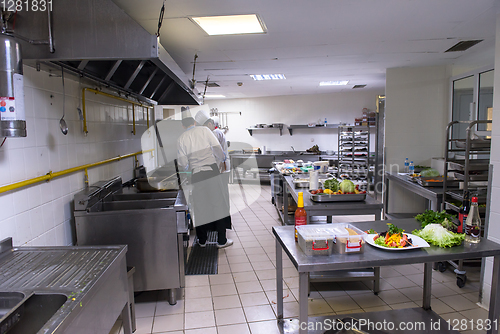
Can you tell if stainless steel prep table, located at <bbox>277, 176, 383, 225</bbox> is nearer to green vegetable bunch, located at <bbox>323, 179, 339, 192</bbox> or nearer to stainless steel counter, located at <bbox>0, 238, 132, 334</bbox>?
green vegetable bunch, located at <bbox>323, 179, 339, 192</bbox>

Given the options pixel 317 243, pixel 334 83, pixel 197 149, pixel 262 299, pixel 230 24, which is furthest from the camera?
pixel 334 83

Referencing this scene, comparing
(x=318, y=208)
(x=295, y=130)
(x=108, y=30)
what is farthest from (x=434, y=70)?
(x=108, y=30)

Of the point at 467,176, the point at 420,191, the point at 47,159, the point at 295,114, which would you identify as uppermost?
the point at 295,114

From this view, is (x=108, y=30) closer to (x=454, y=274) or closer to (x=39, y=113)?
(x=39, y=113)

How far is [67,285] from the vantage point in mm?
1401

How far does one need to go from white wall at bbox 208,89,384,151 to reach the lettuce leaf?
6832 millimetres

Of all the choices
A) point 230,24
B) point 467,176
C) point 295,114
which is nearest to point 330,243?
point 467,176

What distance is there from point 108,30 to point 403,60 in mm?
4017

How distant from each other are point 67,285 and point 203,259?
232cm

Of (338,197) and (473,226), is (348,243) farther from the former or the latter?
(338,197)

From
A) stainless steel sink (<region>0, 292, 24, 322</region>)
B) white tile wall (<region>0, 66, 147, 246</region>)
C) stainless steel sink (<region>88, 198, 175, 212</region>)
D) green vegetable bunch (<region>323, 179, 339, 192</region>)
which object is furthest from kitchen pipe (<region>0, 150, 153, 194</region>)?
green vegetable bunch (<region>323, 179, 339, 192</region>)

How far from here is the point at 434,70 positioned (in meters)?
4.90

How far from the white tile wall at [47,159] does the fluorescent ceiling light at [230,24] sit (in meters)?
1.25

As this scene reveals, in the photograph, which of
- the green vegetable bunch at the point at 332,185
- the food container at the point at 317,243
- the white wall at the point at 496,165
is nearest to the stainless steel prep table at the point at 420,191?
the white wall at the point at 496,165
